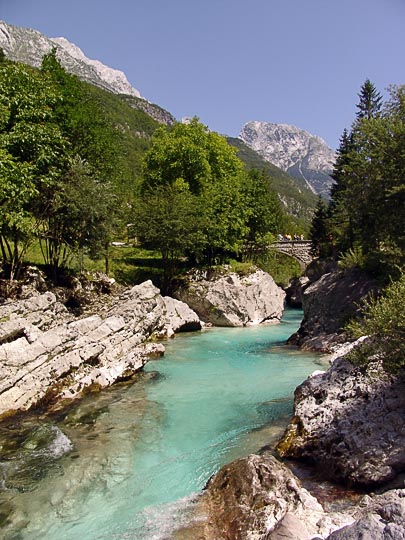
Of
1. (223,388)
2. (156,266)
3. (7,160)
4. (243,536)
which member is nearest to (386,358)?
(243,536)

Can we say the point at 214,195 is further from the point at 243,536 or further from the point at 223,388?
the point at 243,536

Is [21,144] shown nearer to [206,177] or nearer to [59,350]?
[59,350]

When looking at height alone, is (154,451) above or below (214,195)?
below

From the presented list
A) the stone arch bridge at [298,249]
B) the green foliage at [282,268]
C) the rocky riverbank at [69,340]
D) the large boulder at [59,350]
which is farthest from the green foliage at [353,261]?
the stone arch bridge at [298,249]

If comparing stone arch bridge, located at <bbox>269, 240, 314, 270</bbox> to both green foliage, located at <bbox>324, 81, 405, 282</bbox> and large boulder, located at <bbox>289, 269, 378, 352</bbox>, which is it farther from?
green foliage, located at <bbox>324, 81, 405, 282</bbox>

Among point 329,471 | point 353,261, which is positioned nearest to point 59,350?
point 329,471

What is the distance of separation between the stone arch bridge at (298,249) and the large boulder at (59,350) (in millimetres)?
43594

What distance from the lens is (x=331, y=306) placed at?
906 inches

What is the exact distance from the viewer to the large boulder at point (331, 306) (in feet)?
70.0

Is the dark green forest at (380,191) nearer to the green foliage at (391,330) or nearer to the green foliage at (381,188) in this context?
the green foliage at (381,188)

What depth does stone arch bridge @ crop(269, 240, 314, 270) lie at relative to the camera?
60.5 m

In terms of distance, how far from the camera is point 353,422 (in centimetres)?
889

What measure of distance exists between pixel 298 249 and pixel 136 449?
53.3 m

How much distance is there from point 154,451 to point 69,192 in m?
15.9
